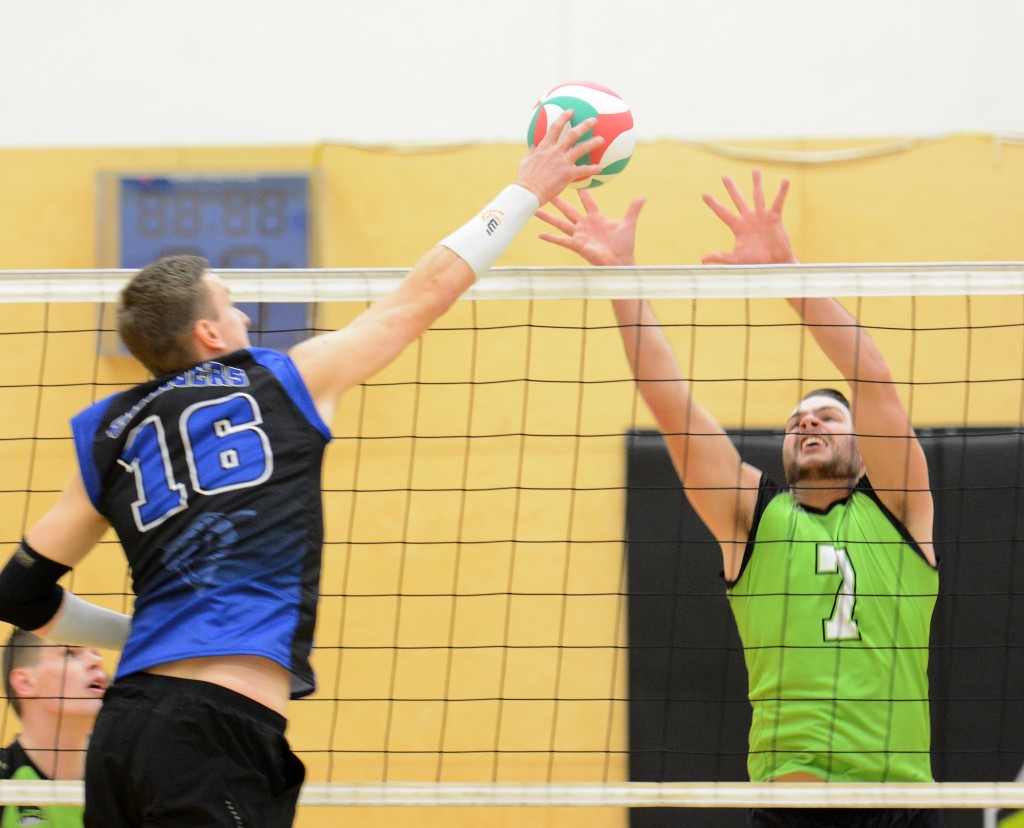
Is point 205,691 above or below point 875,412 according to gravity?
below

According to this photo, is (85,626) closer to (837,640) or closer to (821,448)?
(837,640)

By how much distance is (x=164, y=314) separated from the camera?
2.35m

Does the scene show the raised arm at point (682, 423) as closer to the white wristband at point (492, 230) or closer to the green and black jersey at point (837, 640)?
the green and black jersey at point (837, 640)

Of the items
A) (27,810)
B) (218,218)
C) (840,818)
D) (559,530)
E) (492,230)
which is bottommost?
(27,810)

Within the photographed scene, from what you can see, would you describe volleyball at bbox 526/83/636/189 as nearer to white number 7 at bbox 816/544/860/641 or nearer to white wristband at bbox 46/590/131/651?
white number 7 at bbox 816/544/860/641

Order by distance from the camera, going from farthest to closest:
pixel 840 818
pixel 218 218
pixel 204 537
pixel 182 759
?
pixel 218 218 → pixel 840 818 → pixel 204 537 → pixel 182 759

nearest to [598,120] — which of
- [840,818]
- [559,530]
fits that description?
[840,818]

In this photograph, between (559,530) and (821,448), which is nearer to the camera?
(821,448)

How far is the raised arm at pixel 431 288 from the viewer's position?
2.36 m

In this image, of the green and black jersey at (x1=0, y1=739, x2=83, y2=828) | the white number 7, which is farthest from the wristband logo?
the green and black jersey at (x1=0, y1=739, x2=83, y2=828)

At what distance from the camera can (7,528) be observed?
18.1 feet

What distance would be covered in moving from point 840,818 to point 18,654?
2.24 meters

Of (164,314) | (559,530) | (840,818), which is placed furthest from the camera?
(559,530)

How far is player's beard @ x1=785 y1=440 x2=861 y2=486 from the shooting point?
3.40 metres
